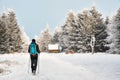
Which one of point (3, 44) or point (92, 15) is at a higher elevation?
point (92, 15)

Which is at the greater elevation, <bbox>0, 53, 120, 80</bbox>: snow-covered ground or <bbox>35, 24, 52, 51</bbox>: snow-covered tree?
<bbox>35, 24, 52, 51</bbox>: snow-covered tree

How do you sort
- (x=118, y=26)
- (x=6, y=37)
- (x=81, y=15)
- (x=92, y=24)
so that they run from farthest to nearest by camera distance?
1. (x=81, y=15)
2. (x=92, y=24)
3. (x=6, y=37)
4. (x=118, y=26)

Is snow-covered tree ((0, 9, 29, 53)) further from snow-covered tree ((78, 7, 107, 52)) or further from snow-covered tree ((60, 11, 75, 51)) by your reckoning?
snow-covered tree ((78, 7, 107, 52))

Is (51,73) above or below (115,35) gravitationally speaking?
below

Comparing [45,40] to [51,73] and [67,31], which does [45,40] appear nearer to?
[67,31]

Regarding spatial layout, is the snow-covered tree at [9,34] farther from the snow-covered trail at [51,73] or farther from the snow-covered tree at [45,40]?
the snow-covered trail at [51,73]

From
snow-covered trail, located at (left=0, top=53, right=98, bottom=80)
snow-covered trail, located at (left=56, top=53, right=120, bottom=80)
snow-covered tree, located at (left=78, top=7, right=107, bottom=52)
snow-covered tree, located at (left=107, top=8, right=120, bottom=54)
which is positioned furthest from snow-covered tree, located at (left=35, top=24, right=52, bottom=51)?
snow-covered trail, located at (left=0, top=53, right=98, bottom=80)

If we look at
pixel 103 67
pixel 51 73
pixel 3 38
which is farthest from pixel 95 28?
pixel 51 73

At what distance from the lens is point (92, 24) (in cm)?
7588

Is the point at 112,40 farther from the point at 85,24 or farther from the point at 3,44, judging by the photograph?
the point at 3,44

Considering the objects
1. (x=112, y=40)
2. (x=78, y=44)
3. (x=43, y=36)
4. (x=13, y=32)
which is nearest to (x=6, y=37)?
(x=13, y=32)

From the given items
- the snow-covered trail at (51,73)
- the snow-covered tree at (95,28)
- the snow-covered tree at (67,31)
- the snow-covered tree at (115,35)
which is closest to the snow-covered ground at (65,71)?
the snow-covered trail at (51,73)

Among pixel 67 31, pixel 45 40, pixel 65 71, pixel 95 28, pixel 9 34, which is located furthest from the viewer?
pixel 45 40

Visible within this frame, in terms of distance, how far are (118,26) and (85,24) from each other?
49.3 ft
